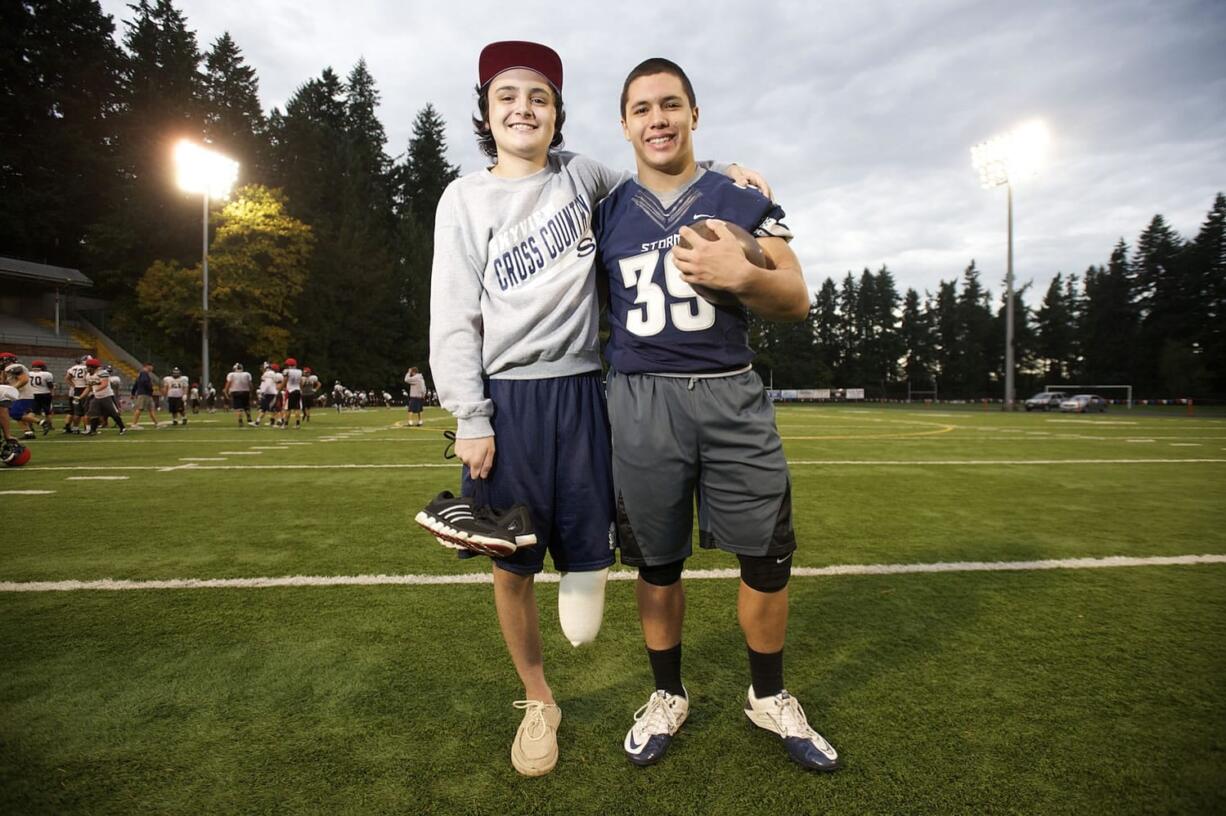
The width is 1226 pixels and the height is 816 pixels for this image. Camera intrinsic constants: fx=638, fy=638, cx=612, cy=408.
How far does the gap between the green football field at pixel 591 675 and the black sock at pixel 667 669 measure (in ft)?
0.47

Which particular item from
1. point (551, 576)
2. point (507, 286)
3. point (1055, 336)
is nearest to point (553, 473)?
point (507, 286)

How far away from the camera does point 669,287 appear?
2.10 meters

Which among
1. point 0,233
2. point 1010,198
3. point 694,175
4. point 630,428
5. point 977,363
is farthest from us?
point 977,363

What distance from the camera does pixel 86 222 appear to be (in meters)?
41.1

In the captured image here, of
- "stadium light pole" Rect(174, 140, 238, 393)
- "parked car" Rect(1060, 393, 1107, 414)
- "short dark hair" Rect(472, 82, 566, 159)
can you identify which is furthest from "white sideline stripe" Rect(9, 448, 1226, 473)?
"parked car" Rect(1060, 393, 1107, 414)

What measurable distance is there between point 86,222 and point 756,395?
53319 mm

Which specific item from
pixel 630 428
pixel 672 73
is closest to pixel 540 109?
pixel 672 73

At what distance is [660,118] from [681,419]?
0.99 meters

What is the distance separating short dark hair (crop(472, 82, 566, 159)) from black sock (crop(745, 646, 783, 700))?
1.89 metres

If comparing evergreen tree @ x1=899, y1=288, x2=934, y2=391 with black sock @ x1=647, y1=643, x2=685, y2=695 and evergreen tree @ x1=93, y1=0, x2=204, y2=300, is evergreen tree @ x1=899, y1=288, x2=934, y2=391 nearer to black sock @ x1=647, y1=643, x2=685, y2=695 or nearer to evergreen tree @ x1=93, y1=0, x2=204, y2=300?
evergreen tree @ x1=93, y1=0, x2=204, y2=300

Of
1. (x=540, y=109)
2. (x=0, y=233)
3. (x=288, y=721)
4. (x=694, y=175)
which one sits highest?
(x=0, y=233)

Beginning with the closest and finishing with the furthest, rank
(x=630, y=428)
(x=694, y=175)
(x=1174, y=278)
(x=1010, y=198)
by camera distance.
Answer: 1. (x=630, y=428)
2. (x=694, y=175)
3. (x=1010, y=198)
4. (x=1174, y=278)

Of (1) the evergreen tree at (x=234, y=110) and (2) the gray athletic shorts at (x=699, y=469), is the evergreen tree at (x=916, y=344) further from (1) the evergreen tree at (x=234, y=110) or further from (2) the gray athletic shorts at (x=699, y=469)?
(2) the gray athletic shorts at (x=699, y=469)

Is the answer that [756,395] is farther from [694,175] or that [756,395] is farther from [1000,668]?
[1000,668]
